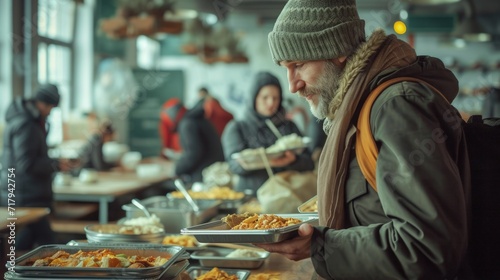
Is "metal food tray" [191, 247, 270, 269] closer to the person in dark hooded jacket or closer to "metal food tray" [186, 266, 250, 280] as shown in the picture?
"metal food tray" [186, 266, 250, 280]

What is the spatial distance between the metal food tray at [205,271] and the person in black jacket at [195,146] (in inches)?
136

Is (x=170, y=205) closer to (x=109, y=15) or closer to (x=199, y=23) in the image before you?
(x=199, y=23)

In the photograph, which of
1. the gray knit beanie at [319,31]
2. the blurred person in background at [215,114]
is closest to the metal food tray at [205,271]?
the gray knit beanie at [319,31]

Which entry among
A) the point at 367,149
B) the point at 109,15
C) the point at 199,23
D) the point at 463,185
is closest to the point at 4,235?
the point at 367,149

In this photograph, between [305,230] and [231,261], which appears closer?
[305,230]

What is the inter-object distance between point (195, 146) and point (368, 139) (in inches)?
167

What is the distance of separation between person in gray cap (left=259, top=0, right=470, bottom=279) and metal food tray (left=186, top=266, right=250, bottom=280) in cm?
52

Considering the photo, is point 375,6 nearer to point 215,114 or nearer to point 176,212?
point 215,114

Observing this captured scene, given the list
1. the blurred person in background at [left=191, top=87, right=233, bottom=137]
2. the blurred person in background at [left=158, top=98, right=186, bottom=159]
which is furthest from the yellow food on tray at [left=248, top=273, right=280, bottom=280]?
the blurred person in background at [left=191, top=87, right=233, bottom=137]

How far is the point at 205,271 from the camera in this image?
2443mm

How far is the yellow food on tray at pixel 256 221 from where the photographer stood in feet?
6.21

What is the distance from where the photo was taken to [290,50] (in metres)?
1.95

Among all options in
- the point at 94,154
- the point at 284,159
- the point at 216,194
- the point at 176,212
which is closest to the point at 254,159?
the point at 284,159

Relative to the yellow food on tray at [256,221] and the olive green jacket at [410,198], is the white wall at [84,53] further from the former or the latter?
the olive green jacket at [410,198]
